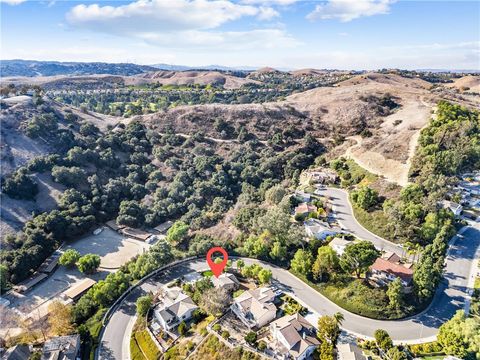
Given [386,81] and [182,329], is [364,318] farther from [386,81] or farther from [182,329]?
[386,81]

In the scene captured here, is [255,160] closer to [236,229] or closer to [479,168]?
[236,229]

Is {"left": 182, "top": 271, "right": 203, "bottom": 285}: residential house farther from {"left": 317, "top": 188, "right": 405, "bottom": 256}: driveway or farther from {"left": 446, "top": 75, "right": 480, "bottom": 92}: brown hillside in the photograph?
{"left": 446, "top": 75, "right": 480, "bottom": 92}: brown hillside

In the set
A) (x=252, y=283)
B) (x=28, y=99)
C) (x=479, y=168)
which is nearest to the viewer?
(x=252, y=283)

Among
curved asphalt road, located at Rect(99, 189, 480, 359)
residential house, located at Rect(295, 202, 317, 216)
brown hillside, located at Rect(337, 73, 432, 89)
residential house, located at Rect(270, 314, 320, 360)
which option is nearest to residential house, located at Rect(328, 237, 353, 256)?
curved asphalt road, located at Rect(99, 189, 480, 359)

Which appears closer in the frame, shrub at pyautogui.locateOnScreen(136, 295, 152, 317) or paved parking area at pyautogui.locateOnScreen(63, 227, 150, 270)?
shrub at pyautogui.locateOnScreen(136, 295, 152, 317)

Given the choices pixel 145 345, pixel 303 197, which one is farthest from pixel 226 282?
pixel 303 197

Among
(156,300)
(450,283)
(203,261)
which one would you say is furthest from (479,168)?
(156,300)
